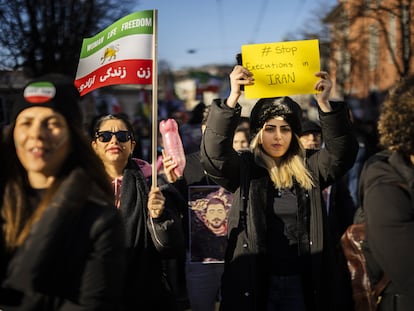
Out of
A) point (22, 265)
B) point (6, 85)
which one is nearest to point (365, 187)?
point (22, 265)

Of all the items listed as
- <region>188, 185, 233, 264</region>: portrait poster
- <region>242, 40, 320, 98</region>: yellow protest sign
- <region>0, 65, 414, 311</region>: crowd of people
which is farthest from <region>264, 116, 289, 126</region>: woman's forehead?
<region>188, 185, 233, 264</region>: portrait poster

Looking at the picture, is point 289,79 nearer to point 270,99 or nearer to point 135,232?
point 270,99

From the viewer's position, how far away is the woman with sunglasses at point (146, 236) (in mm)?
3289

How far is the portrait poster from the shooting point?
4543mm

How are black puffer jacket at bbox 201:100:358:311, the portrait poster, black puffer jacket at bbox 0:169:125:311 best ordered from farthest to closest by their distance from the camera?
the portrait poster
black puffer jacket at bbox 201:100:358:311
black puffer jacket at bbox 0:169:125:311

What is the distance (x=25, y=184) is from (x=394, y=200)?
1.53 meters

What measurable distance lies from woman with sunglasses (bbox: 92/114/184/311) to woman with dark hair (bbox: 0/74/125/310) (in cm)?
90

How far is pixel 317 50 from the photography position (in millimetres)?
3654

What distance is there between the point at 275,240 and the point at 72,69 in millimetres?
9730

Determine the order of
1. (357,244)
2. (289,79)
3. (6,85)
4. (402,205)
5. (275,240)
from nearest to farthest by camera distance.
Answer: (402,205)
(357,244)
(275,240)
(289,79)
(6,85)

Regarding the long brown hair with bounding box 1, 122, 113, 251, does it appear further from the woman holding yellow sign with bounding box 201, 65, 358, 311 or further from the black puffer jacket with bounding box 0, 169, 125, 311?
the woman holding yellow sign with bounding box 201, 65, 358, 311

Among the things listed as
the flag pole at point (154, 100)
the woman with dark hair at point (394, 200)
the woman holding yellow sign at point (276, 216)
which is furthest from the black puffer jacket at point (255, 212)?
Answer: the woman with dark hair at point (394, 200)

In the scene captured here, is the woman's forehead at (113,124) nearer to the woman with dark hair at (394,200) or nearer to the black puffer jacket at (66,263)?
the black puffer jacket at (66,263)

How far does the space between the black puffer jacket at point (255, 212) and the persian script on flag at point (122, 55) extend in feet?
2.34
